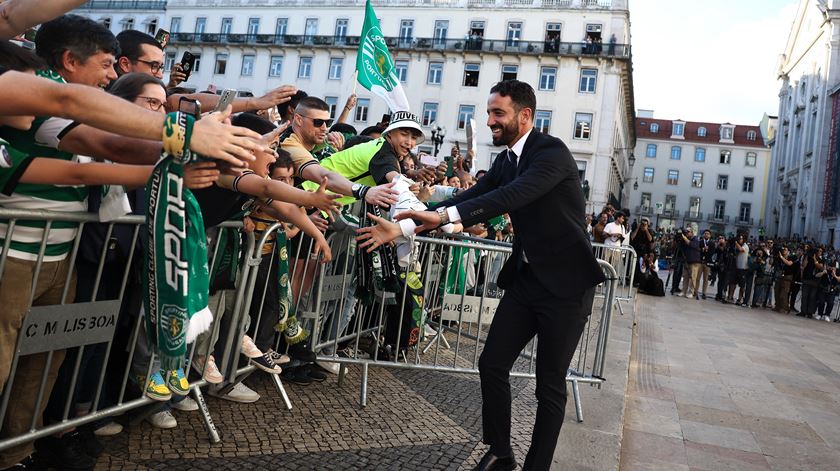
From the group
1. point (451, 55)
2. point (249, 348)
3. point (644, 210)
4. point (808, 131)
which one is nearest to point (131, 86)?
point (249, 348)

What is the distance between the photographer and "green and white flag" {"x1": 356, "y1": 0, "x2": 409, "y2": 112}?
823 centimetres

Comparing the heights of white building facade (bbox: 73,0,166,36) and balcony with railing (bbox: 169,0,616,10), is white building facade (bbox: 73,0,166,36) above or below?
below

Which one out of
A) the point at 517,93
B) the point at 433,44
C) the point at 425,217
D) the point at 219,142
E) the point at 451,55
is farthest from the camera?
the point at 433,44

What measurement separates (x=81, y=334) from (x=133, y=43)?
7.37 feet

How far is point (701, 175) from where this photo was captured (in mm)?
78688

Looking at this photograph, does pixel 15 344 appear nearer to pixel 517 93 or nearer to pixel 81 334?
pixel 81 334

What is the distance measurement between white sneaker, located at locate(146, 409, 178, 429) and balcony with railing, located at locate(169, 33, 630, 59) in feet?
133

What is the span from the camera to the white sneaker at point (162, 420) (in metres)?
3.42

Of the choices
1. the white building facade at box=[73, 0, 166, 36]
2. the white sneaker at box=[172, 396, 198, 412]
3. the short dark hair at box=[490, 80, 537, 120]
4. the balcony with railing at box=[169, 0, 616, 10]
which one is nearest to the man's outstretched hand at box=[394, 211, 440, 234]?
the short dark hair at box=[490, 80, 537, 120]

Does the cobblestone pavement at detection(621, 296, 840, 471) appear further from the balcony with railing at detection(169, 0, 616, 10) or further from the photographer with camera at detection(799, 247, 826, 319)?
the balcony with railing at detection(169, 0, 616, 10)

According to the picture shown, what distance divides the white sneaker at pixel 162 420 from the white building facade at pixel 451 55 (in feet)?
111

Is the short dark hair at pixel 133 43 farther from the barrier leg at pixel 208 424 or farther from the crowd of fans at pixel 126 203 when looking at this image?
the barrier leg at pixel 208 424

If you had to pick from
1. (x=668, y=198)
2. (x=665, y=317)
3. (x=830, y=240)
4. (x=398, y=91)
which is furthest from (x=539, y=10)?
(x=668, y=198)

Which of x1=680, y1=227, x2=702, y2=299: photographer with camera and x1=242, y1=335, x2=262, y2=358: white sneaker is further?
x1=680, y1=227, x2=702, y2=299: photographer with camera
